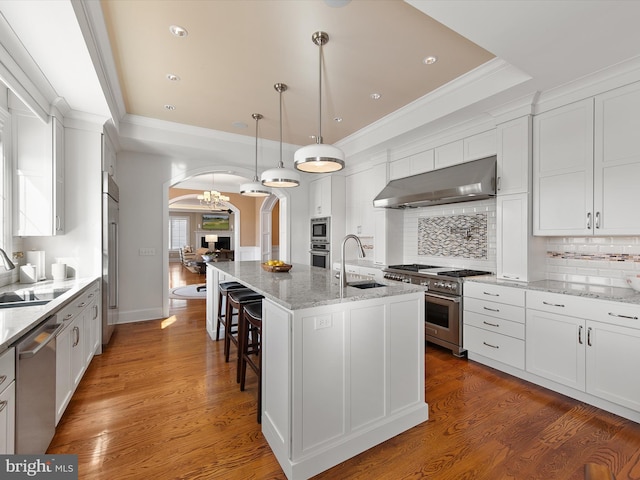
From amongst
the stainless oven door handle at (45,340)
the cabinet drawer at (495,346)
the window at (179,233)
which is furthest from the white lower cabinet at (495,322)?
the window at (179,233)

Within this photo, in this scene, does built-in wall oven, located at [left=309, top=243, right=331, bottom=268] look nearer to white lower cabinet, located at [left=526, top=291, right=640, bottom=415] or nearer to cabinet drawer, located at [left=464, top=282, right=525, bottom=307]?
cabinet drawer, located at [left=464, top=282, right=525, bottom=307]

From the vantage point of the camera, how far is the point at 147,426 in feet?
7.09

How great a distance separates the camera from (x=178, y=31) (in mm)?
2404

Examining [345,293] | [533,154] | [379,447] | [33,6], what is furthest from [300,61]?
[379,447]

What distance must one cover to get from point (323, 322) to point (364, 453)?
0.89 meters

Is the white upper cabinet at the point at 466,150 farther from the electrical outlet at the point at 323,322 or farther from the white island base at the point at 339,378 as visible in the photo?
the electrical outlet at the point at 323,322

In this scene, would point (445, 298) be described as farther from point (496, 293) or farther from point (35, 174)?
point (35, 174)

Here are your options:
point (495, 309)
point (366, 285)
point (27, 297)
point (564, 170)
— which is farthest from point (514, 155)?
point (27, 297)

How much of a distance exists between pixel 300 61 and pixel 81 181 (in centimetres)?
274

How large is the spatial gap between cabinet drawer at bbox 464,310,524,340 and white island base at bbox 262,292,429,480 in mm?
1252

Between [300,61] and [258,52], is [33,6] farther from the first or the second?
[300,61]

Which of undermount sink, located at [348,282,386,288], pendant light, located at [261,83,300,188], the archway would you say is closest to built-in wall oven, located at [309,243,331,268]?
the archway

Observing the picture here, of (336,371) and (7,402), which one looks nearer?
(7,402)

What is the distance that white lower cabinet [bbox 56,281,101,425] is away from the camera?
2082 millimetres
